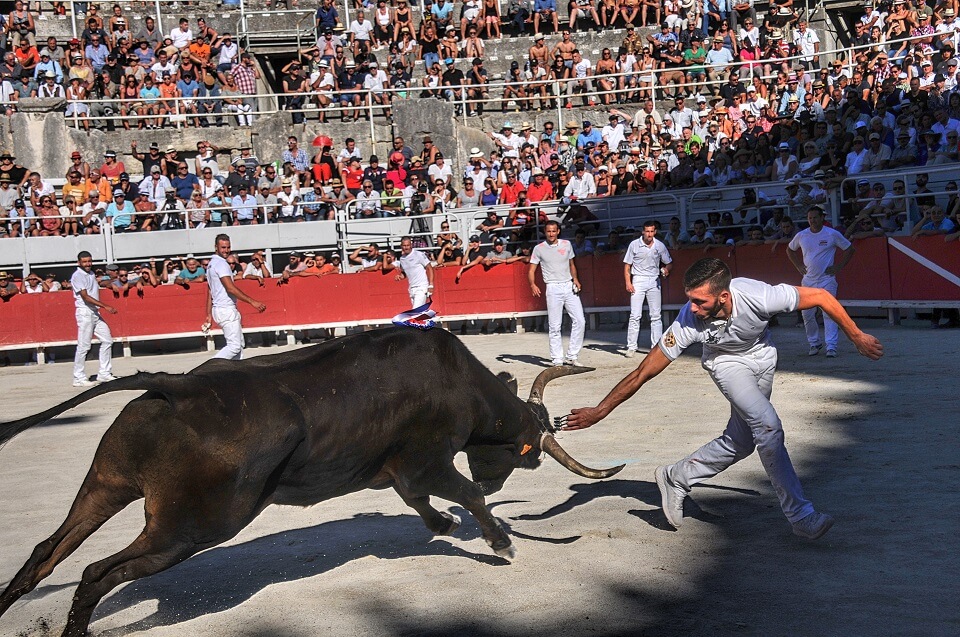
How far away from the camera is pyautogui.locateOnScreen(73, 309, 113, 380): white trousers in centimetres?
1620

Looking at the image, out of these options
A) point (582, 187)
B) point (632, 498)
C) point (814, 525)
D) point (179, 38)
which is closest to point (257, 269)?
point (582, 187)

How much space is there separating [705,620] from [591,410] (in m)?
1.41

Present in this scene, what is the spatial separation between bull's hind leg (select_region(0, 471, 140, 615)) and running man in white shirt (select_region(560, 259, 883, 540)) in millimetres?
2382

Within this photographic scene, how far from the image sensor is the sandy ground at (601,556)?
501cm

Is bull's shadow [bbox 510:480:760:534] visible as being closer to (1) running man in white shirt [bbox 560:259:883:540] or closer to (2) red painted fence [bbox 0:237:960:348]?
(1) running man in white shirt [bbox 560:259:883:540]

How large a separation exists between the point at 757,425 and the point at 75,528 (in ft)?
11.4

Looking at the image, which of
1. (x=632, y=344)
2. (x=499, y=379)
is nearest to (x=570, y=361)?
(x=632, y=344)

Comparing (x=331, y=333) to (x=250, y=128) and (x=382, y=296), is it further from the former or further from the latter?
(x=250, y=128)

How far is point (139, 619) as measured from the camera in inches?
212

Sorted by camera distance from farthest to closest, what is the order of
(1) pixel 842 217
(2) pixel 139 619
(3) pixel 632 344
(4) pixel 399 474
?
(1) pixel 842 217 → (3) pixel 632 344 → (4) pixel 399 474 → (2) pixel 139 619

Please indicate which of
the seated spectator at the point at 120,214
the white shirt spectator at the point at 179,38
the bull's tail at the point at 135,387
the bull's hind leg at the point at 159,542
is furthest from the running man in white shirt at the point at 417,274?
the white shirt spectator at the point at 179,38

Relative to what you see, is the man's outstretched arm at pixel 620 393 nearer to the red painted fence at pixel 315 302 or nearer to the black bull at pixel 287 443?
the black bull at pixel 287 443

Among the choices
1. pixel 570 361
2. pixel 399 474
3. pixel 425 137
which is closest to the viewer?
pixel 399 474

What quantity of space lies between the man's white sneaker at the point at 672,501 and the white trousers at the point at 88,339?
11.8 m
